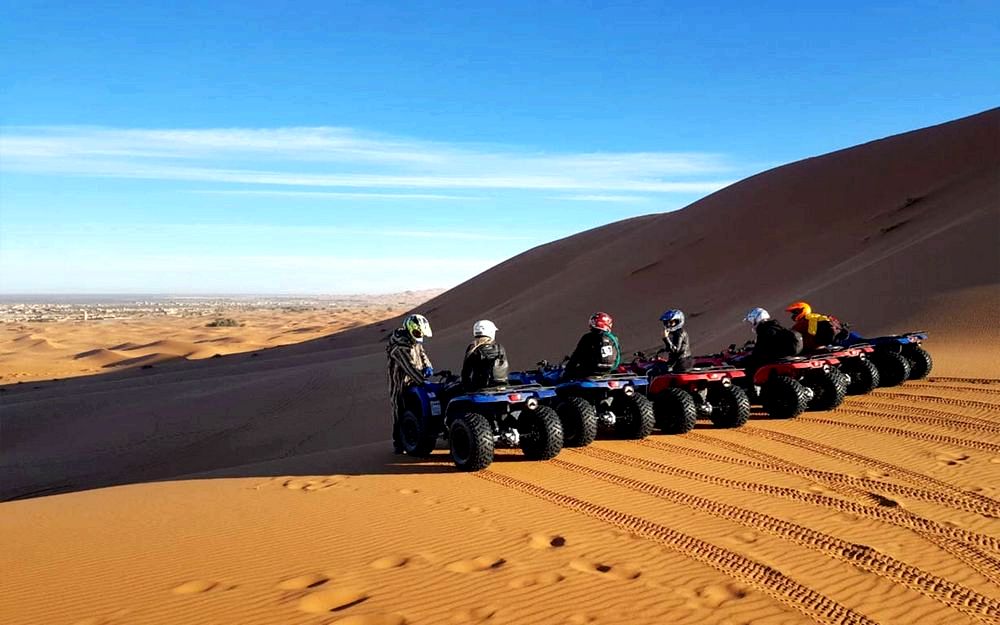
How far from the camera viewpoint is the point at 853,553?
5234 mm

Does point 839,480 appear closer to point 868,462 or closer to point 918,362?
point 868,462

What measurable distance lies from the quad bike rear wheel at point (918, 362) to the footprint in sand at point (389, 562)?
32.9 feet

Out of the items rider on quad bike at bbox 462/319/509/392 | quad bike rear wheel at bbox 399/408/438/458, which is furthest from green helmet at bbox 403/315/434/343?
quad bike rear wheel at bbox 399/408/438/458

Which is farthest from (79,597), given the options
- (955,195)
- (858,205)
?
(858,205)

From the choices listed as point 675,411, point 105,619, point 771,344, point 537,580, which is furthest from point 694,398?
point 105,619

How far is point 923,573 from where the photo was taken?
16.0 ft

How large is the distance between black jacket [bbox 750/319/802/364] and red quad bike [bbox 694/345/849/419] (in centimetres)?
11

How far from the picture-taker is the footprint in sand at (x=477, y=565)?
5.07 metres

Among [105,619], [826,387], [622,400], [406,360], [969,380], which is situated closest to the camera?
[105,619]

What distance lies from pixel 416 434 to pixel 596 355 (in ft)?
7.51

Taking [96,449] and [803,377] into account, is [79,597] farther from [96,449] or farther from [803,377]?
[96,449]

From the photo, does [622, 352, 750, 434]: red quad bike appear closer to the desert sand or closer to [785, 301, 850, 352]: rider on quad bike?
A: the desert sand

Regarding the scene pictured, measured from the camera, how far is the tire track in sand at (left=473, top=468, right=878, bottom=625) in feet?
14.3

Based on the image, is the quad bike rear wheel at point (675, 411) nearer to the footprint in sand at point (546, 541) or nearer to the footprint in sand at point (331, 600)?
the footprint in sand at point (546, 541)
